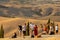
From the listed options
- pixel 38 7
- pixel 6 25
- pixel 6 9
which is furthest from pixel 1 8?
pixel 6 25

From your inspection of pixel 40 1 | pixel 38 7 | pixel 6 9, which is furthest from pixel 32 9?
pixel 40 1

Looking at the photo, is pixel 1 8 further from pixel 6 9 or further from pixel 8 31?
pixel 8 31

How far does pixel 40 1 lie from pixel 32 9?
14633 millimetres

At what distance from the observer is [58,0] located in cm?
9700

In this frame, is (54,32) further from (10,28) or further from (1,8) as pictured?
(1,8)

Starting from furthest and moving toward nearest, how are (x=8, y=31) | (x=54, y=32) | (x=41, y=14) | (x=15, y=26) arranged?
(x=41, y=14), (x=15, y=26), (x=8, y=31), (x=54, y=32)

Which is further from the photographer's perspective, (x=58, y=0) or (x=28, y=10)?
(x=58, y=0)

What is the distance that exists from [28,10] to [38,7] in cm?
440

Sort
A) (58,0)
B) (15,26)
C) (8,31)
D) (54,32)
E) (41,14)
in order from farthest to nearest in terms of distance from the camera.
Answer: (58,0) < (41,14) < (15,26) < (8,31) < (54,32)

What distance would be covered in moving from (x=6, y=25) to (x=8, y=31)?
140 inches

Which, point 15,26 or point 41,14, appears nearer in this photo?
point 15,26

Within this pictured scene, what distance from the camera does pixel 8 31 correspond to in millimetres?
38656

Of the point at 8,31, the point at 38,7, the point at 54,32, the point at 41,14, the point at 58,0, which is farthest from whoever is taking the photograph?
the point at 58,0

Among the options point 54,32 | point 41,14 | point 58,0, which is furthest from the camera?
point 58,0
